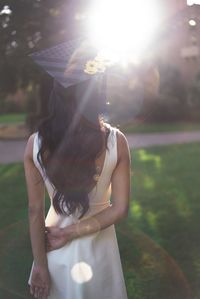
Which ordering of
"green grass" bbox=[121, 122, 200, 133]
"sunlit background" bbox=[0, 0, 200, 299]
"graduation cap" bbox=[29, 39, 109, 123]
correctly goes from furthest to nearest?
"green grass" bbox=[121, 122, 200, 133]
"sunlit background" bbox=[0, 0, 200, 299]
"graduation cap" bbox=[29, 39, 109, 123]

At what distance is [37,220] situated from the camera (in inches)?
97.6

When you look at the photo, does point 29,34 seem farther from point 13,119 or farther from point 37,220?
point 13,119

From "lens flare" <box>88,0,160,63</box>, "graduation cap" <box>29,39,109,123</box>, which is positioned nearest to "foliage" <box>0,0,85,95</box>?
"lens flare" <box>88,0,160,63</box>

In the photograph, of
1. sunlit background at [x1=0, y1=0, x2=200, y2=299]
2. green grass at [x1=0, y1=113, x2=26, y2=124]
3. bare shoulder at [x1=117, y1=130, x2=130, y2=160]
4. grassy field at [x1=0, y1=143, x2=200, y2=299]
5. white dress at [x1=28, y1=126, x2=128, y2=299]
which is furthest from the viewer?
green grass at [x1=0, y1=113, x2=26, y2=124]

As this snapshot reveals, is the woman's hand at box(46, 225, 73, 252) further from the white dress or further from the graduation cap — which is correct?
the graduation cap

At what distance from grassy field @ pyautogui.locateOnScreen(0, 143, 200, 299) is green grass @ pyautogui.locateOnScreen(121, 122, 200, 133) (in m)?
7.57

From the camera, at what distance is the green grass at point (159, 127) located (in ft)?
58.3

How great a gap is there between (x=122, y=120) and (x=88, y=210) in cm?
1668

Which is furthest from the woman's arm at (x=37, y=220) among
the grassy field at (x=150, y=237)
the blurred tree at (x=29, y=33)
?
the blurred tree at (x=29, y=33)

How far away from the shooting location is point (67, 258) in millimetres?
2518

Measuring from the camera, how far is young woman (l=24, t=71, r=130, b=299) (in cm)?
235

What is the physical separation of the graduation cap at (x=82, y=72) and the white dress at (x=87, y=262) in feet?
0.59

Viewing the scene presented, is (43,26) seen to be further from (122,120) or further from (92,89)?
(92,89)

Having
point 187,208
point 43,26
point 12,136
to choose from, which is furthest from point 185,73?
point 187,208
